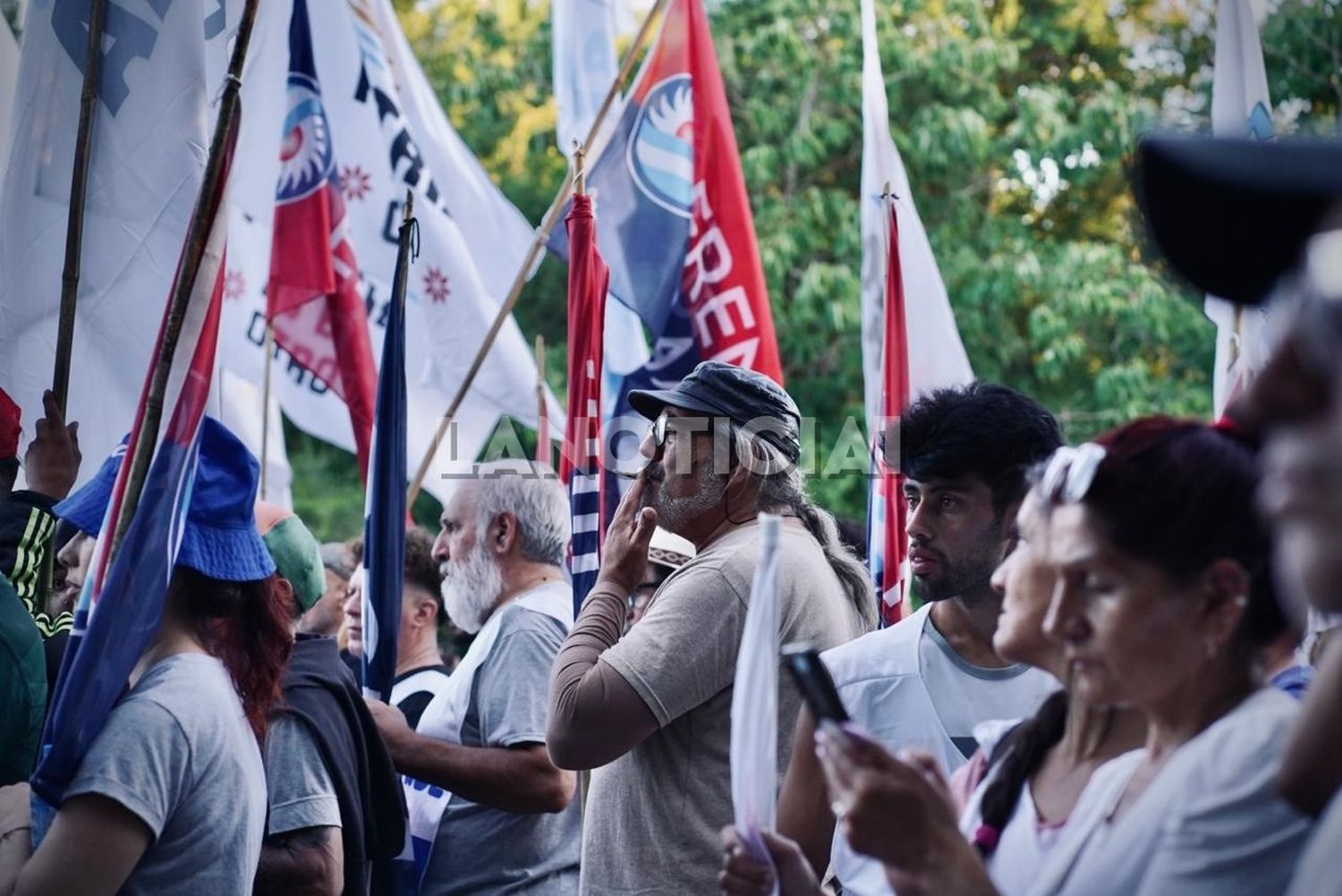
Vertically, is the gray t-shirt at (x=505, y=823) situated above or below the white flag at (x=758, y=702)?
below

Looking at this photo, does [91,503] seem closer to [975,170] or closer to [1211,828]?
[1211,828]

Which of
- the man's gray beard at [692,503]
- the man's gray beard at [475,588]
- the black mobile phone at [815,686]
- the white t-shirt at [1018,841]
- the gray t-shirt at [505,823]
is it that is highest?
the black mobile phone at [815,686]

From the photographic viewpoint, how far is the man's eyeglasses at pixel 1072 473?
6.59 feet

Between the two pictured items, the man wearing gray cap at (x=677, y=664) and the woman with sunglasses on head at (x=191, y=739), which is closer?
the woman with sunglasses on head at (x=191, y=739)

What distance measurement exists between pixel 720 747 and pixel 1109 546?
160 cm

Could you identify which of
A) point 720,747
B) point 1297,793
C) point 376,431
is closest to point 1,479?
point 376,431

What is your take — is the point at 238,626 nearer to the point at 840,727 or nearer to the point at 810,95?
the point at 840,727

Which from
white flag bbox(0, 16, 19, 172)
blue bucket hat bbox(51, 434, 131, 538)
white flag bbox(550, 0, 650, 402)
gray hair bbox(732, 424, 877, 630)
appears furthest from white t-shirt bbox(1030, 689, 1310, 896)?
white flag bbox(550, 0, 650, 402)

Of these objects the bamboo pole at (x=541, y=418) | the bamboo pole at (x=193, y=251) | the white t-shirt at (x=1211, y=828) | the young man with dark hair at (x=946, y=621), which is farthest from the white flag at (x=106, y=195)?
the bamboo pole at (x=541, y=418)

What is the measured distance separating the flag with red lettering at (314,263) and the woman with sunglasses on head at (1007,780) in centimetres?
448

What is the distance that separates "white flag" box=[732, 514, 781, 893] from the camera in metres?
2.16

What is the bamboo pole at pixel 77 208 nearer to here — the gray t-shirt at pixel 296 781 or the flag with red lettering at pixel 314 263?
the gray t-shirt at pixel 296 781

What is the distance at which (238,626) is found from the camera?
314 centimetres

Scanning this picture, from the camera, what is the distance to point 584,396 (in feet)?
16.9
